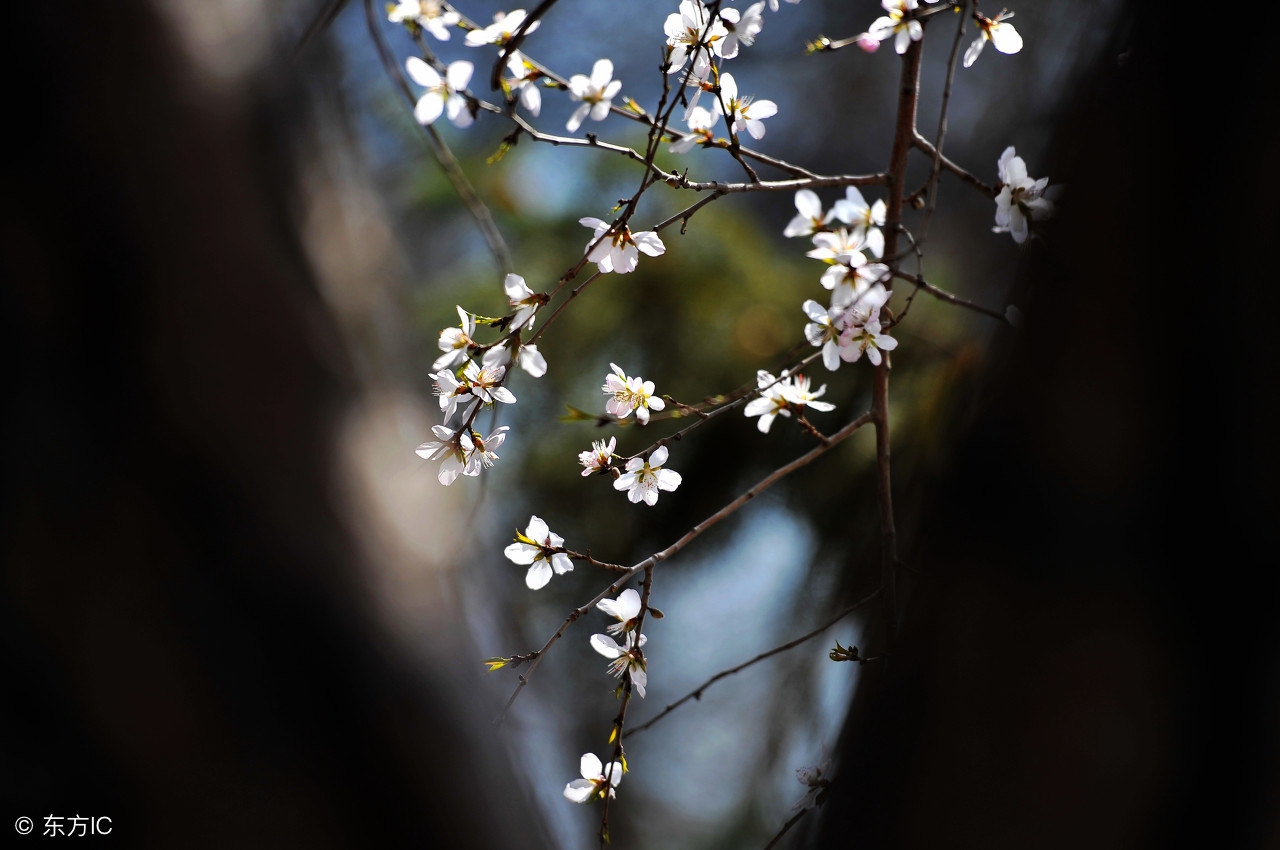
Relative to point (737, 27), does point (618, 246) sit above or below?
below

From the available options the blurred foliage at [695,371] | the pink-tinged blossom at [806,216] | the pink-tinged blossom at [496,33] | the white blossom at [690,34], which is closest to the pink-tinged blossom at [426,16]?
the pink-tinged blossom at [496,33]

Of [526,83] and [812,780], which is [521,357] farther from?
[812,780]

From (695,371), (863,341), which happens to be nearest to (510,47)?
(863,341)

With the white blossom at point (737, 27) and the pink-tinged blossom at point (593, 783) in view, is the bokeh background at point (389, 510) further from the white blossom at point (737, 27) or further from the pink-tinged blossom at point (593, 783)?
the white blossom at point (737, 27)

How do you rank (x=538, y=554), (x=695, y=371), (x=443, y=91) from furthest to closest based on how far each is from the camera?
(x=695, y=371) < (x=538, y=554) < (x=443, y=91)

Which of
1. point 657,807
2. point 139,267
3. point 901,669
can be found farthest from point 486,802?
point 657,807

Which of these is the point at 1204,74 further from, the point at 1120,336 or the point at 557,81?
the point at 557,81

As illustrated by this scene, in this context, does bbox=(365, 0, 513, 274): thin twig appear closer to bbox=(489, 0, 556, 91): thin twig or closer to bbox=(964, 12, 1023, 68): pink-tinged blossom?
bbox=(489, 0, 556, 91): thin twig
